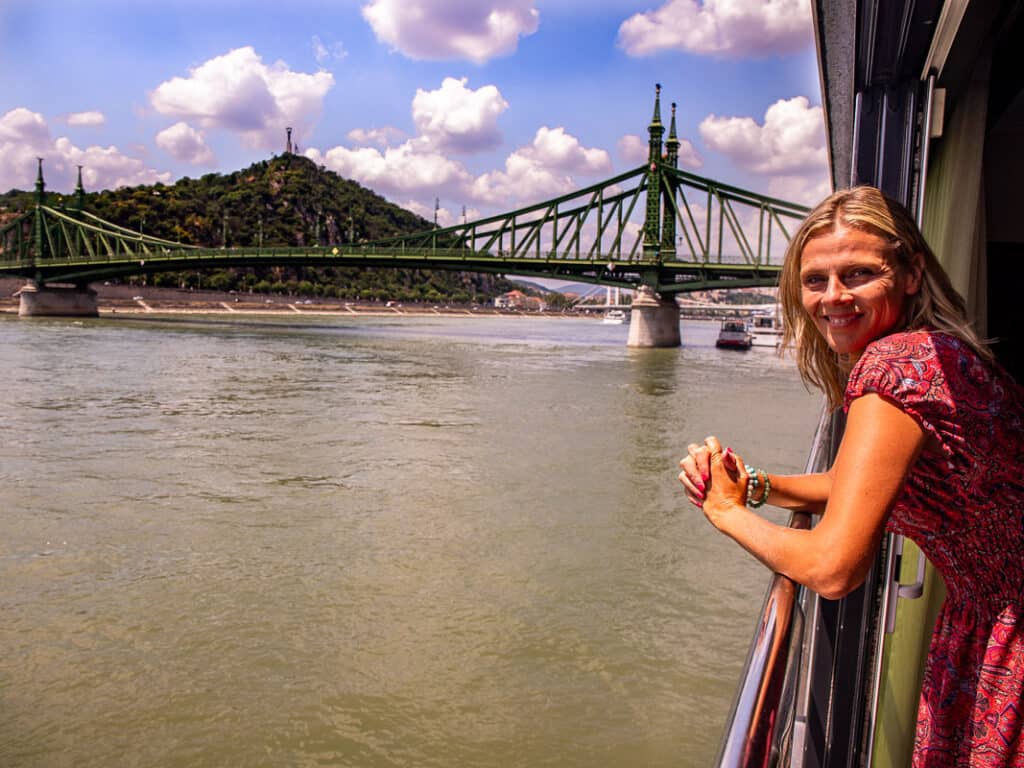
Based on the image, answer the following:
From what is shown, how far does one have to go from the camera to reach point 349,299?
77.0 meters

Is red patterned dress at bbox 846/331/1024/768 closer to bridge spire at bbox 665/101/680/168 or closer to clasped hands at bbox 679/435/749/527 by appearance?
clasped hands at bbox 679/435/749/527

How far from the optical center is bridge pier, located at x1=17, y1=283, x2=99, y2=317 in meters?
44.2

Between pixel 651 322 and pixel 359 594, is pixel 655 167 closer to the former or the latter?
pixel 651 322

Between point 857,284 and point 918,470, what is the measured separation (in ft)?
0.89

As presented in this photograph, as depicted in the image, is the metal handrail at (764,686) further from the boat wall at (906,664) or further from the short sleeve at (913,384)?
the boat wall at (906,664)

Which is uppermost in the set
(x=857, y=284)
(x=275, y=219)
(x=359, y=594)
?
(x=275, y=219)

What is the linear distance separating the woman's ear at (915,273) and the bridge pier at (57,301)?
50.1 meters

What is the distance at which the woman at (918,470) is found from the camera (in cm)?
95

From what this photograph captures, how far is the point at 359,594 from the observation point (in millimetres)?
4984

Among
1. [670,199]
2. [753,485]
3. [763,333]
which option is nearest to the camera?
[753,485]

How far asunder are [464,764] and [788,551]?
2.74 metres

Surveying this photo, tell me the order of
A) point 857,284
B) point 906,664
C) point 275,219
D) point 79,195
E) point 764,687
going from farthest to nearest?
point 275,219
point 79,195
point 906,664
point 857,284
point 764,687

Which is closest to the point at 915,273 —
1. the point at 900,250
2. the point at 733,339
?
the point at 900,250

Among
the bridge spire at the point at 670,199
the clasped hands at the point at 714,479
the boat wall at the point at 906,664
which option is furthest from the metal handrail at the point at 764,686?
the bridge spire at the point at 670,199
